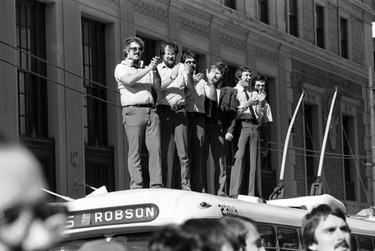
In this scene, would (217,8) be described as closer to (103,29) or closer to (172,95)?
(103,29)

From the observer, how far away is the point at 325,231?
6.46 metres

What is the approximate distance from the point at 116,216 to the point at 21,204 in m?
8.87

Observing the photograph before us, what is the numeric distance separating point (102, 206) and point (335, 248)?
5.60 m

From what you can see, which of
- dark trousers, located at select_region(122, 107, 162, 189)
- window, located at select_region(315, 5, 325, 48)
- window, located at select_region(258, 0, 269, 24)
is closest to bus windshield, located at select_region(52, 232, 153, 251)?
dark trousers, located at select_region(122, 107, 162, 189)

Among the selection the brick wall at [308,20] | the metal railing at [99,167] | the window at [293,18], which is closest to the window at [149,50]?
the metal railing at [99,167]

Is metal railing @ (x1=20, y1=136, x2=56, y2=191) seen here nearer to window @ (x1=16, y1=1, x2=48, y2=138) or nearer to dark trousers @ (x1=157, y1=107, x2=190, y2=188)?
window @ (x1=16, y1=1, x2=48, y2=138)

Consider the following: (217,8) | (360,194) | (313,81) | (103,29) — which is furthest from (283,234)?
(360,194)

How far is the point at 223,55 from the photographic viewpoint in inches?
1228

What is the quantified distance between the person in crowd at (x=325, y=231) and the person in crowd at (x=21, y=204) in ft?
12.6

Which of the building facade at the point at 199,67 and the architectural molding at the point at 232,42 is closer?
the building facade at the point at 199,67

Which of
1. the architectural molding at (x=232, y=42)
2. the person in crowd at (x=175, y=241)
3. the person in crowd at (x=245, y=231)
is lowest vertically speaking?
the person in crowd at (x=175, y=241)

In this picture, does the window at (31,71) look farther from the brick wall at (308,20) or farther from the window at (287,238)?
the brick wall at (308,20)

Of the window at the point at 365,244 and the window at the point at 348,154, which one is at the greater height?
the window at the point at 348,154

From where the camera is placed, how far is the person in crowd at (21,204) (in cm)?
269
